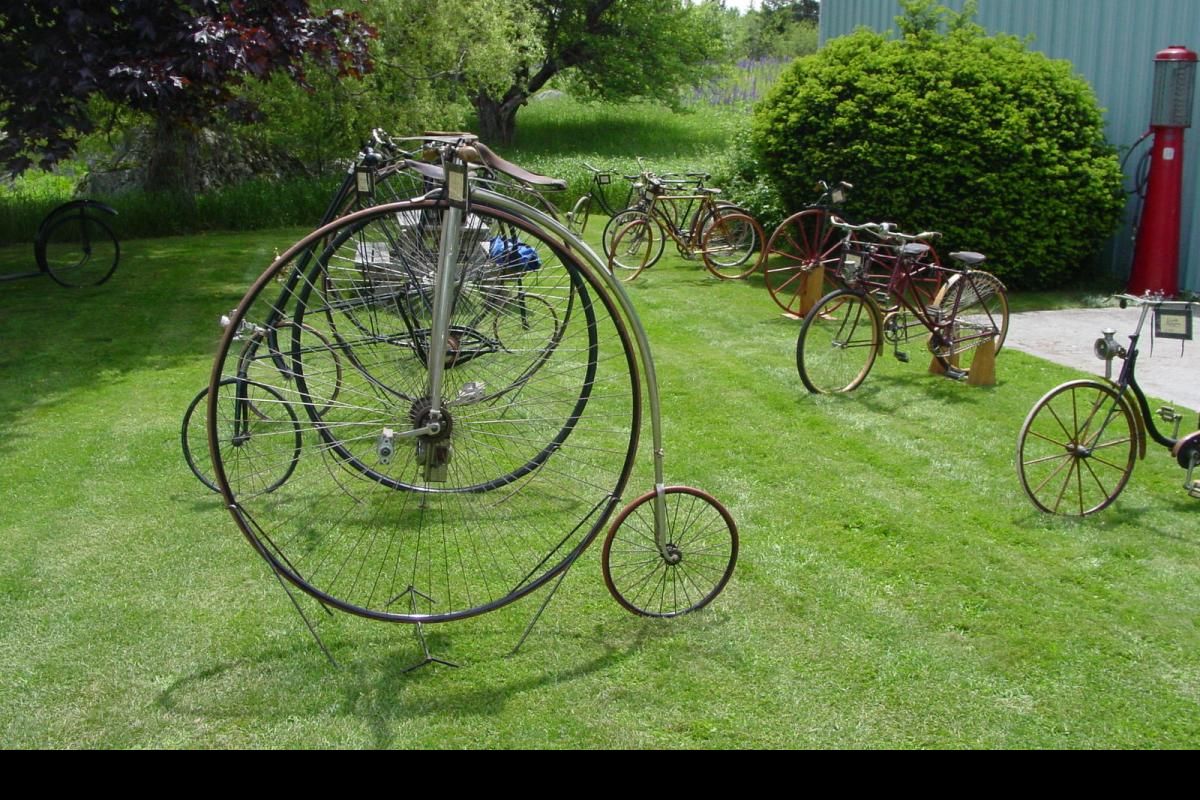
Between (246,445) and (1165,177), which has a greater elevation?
(1165,177)

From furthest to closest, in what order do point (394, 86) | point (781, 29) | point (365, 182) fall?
point (781, 29) < point (394, 86) < point (365, 182)

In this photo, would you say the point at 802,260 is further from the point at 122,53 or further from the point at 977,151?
the point at 122,53

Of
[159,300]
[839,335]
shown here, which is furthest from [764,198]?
[159,300]

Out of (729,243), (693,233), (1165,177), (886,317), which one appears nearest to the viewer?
(886,317)

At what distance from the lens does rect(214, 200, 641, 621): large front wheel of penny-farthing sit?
3631 mm

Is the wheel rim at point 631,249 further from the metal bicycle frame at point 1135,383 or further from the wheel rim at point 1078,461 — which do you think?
→ the metal bicycle frame at point 1135,383

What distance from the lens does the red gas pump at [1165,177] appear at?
29.7 feet

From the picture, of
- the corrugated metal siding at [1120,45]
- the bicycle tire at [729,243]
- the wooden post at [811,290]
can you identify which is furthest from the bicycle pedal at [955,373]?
the bicycle tire at [729,243]

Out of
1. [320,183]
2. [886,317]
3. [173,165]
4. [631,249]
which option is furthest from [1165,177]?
[173,165]

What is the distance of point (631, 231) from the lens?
454 inches

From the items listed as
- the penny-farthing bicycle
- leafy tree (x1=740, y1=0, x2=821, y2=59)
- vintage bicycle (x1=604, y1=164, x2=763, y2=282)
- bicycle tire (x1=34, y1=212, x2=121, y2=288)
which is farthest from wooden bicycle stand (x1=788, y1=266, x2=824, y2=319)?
leafy tree (x1=740, y1=0, x2=821, y2=59)

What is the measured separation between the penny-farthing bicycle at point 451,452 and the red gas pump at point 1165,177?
585 centimetres

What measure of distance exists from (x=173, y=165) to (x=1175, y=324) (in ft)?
44.1

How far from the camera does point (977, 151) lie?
941 cm
